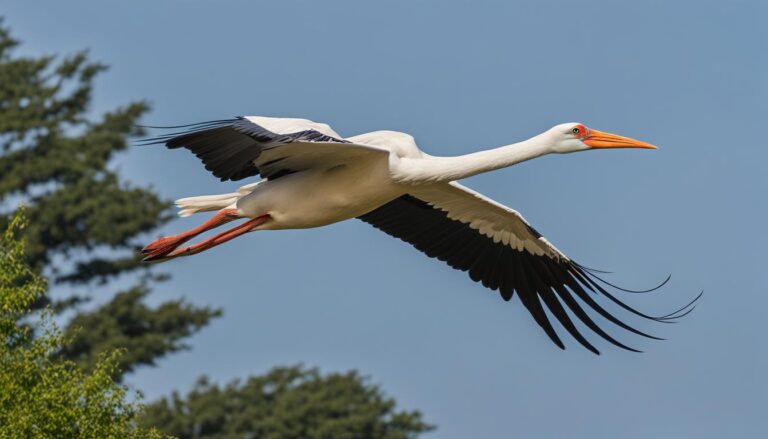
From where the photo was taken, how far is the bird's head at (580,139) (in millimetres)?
16922

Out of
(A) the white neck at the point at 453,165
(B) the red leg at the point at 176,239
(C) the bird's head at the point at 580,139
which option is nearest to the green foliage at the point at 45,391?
(B) the red leg at the point at 176,239

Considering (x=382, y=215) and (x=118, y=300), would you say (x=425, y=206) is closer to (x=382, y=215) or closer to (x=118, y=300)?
(x=382, y=215)

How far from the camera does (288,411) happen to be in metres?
46.4

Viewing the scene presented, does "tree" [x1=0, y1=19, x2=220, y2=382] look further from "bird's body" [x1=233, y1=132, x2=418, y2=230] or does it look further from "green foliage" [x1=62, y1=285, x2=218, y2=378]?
"bird's body" [x1=233, y1=132, x2=418, y2=230]

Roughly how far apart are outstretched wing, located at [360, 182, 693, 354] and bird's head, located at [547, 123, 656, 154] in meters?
1.92

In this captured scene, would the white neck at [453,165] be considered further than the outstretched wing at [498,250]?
No

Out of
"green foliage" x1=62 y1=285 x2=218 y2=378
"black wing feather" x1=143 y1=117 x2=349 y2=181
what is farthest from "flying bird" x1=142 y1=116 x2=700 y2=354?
"green foliage" x1=62 y1=285 x2=218 y2=378

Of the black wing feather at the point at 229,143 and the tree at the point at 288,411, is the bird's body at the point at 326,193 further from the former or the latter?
the tree at the point at 288,411

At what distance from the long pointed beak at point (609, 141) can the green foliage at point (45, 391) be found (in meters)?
4.77

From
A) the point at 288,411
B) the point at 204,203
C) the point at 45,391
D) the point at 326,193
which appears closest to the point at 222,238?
the point at 204,203

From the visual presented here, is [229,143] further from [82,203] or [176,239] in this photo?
[82,203]

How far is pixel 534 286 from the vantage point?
1950cm

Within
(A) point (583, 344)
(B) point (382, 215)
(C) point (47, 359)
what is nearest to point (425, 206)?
(B) point (382, 215)

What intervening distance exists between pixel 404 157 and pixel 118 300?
30235mm
